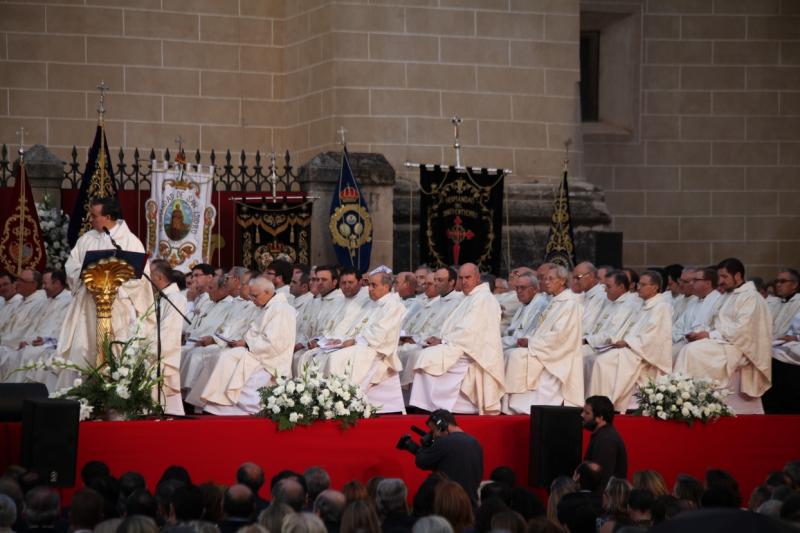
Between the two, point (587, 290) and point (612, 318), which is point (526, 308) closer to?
point (587, 290)

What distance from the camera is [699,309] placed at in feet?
49.0

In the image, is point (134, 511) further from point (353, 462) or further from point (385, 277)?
point (385, 277)

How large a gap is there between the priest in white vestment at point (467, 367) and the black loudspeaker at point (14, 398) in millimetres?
4004

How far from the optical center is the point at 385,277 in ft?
45.7

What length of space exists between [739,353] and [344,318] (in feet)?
12.5

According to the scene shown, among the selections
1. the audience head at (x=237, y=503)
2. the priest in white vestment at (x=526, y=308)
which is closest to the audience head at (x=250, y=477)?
the audience head at (x=237, y=503)

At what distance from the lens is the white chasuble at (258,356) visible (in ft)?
44.2

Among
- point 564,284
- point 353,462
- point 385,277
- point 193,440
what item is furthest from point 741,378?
point 193,440

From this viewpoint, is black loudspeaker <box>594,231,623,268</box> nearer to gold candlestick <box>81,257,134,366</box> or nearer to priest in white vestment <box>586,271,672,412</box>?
priest in white vestment <box>586,271,672,412</box>

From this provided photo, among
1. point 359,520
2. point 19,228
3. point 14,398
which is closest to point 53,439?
point 14,398

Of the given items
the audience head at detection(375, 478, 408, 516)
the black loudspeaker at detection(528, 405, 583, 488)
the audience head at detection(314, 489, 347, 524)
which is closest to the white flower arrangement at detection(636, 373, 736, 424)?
the black loudspeaker at detection(528, 405, 583, 488)

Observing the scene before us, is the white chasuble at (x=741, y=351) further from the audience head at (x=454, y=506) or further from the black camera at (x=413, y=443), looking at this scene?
the audience head at (x=454, y=506)

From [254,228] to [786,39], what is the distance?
9.84 metres

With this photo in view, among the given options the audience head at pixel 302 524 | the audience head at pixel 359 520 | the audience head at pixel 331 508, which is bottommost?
the audience head at pixel 331 508
